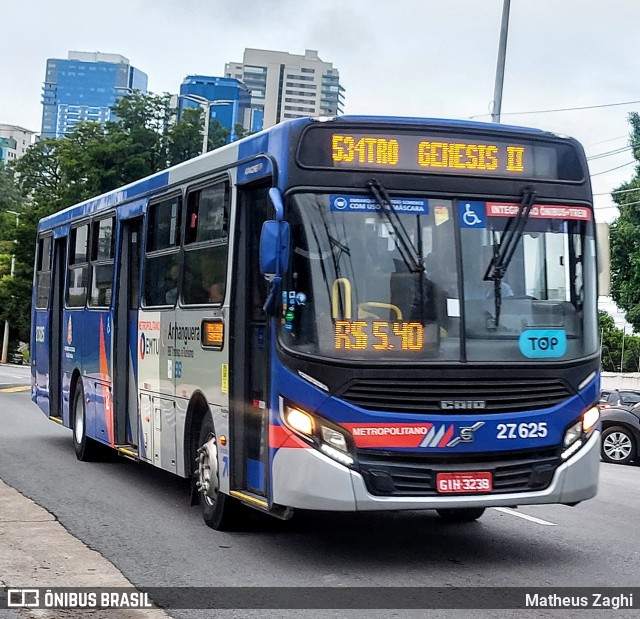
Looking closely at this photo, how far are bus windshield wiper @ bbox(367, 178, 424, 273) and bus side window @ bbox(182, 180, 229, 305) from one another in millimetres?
1624

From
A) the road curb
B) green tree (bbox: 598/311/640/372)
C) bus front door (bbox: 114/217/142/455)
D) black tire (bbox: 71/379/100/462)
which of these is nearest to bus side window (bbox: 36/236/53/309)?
black tire (bbox: 71/379/100/462)

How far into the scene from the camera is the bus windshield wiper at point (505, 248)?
9000 millimetres

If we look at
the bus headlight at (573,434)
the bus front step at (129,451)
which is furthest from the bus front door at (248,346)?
the bus front step at (129,451)

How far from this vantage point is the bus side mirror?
8.59m

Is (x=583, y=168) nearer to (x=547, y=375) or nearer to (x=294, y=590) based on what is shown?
(x=547, y=375)

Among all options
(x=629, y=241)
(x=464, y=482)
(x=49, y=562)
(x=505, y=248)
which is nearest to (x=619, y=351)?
(x=629, y=241)

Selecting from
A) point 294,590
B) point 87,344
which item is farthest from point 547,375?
point 87,344

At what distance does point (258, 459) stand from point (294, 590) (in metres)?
1.54

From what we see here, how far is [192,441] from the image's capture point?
11016 millimetres

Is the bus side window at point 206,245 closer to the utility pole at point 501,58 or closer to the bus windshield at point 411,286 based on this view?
the bus windshield at point 411,286

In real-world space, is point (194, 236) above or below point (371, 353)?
above

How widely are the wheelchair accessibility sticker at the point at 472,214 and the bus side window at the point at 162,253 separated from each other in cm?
336

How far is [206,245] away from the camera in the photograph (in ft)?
34.9

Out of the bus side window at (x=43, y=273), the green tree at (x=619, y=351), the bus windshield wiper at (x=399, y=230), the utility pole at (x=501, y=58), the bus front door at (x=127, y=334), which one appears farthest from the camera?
the green tree at (x=619, y=351)
